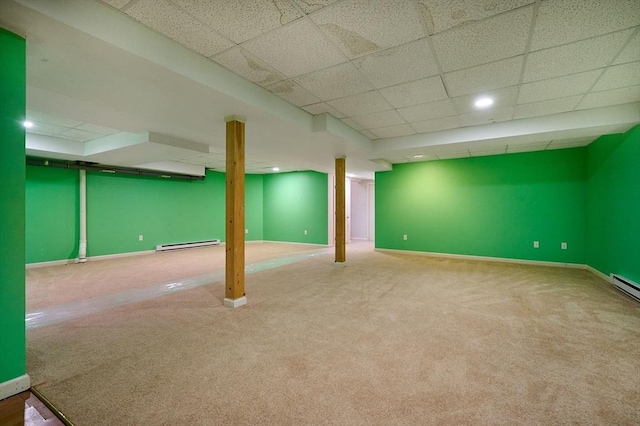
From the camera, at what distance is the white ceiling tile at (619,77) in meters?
2.68

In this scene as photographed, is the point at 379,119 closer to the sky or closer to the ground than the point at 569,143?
closer to the sky

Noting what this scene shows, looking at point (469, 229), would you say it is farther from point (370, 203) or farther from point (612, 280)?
point (370, 203)

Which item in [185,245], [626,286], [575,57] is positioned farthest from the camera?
[185,245]

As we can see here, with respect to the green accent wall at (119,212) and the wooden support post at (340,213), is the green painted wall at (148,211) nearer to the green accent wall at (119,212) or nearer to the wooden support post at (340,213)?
the green accent wall at (119,212)

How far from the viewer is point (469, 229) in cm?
657

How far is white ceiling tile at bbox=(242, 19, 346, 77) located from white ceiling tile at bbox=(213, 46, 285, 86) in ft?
0.27

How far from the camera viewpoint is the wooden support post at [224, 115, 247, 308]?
3.33 m

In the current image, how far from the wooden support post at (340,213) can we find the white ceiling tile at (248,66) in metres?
3.05

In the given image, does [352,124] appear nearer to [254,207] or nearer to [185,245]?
[254,207]

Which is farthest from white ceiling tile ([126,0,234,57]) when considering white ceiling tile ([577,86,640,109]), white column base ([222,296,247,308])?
white ceiling tile ([577,86,640,109])

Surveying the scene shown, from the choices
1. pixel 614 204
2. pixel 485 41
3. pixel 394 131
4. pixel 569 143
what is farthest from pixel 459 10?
pixel 569 143

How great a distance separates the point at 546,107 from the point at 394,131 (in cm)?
209

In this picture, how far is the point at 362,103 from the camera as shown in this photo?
3.60m

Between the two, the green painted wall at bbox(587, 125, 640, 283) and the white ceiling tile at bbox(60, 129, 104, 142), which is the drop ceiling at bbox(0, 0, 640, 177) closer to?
the white ceiling tile at bbox(60, 129, 104, 142)
